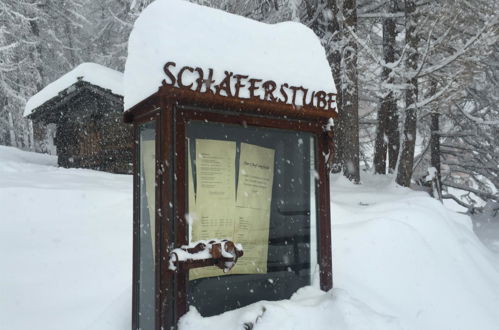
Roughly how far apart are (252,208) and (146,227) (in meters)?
0.68

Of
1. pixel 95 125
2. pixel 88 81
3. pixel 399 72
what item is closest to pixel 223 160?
pixel 399 72

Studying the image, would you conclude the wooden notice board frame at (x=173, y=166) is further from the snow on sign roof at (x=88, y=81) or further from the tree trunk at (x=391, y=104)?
the snow on sign roof at (x=88, y=81)

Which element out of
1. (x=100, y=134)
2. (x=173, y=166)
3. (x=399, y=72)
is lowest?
(x=173, y=166)

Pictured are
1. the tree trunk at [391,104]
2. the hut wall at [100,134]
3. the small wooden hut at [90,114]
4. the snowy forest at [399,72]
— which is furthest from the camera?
the hut wall at [100,134]

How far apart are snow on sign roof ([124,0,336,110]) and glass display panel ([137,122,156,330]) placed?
0.26 meters

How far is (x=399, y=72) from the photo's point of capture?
8109 mm

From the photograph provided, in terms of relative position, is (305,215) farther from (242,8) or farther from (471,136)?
(471,136)

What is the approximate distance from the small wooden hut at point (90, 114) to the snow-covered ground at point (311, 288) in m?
6.15

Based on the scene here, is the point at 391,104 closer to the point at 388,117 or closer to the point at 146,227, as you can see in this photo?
the point at 388,117

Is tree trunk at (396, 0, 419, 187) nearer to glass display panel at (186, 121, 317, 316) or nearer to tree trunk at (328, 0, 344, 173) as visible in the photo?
tree trunk at (328, 0, 344, 173)

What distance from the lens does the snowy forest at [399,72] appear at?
324 inches

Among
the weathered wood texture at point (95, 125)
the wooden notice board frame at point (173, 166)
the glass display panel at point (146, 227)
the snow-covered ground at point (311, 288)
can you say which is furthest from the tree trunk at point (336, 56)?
the wooden notice board frame at point (173, 166)

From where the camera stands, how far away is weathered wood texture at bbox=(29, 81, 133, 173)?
1245 centimetres

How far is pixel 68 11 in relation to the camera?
2261 cm
